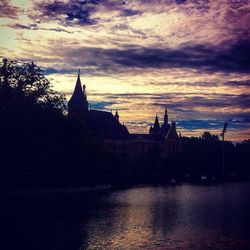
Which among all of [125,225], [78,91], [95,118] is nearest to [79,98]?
[78,91]

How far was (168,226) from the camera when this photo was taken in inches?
1313

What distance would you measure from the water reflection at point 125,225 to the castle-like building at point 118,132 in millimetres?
73381

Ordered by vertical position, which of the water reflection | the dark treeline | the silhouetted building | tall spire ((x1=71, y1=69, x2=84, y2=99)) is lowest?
the water reflection

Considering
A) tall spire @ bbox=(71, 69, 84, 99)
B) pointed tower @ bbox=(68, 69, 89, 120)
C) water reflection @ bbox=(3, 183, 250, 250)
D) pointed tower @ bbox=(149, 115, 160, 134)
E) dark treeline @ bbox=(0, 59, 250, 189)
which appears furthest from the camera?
pointed tower @ bbox=(149, 115, 160, 134)

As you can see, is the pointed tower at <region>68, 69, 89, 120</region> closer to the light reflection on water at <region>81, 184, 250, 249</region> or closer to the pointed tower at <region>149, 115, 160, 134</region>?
the pointed tower at <region>149, 115, 160, 134</region>

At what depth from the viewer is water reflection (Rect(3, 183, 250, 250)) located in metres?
26.8

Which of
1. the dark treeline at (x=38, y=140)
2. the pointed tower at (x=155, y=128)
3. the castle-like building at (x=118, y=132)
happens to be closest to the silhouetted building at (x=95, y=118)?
the castle-like building at (x=118, y=132)

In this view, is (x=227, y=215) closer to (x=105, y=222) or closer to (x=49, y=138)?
(x=105, y=222)

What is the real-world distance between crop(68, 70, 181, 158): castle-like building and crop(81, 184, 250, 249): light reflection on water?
245 feet

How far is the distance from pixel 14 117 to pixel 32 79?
10.4m

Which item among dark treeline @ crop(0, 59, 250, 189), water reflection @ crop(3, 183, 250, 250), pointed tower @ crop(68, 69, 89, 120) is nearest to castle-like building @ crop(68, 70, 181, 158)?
pointed tower @ crop(68, 69, 89, 120)

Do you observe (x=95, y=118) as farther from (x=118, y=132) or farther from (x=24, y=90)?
(x=24, y=90)

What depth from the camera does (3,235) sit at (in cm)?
2897

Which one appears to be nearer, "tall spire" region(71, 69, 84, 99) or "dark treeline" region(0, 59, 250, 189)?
"dark treeline" region(0, 59, 250, 189)
